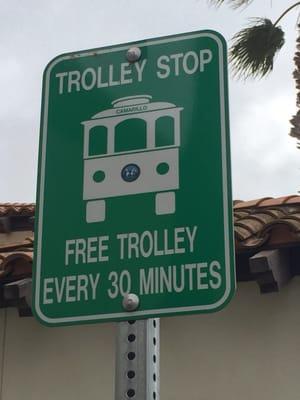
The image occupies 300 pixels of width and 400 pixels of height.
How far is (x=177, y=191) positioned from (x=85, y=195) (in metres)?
0.23

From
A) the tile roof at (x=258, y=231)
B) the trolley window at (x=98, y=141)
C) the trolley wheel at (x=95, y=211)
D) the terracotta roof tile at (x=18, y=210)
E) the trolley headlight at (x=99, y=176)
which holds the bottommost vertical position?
the trolley wheel at (x=95, y=211)

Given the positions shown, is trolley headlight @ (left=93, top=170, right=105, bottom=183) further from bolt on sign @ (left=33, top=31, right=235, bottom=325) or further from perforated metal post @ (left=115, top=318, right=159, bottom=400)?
perforated metal post @ (left=115, top=318, right=159, bottom=400)

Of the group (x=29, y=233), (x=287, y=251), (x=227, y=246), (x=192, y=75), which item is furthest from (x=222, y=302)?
(x=29, y=233)

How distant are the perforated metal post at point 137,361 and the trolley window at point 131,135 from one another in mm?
438

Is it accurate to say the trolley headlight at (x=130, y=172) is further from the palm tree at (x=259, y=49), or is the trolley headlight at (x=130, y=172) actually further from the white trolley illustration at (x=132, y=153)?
the palm tree at (x=259, y=49)

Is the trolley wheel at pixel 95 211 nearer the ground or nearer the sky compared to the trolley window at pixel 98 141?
nearer the ground

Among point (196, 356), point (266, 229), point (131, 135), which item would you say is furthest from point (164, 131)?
point (196, 356)

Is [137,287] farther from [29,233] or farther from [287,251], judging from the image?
[29,233]

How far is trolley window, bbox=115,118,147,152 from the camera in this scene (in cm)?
213

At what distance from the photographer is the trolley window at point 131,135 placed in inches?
84.0

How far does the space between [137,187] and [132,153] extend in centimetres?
10

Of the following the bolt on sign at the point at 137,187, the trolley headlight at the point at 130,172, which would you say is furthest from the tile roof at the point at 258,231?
the trolley headlight at the point at 130,172

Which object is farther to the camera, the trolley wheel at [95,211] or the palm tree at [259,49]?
the palm tree at [259,49]

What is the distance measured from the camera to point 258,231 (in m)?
5.95
